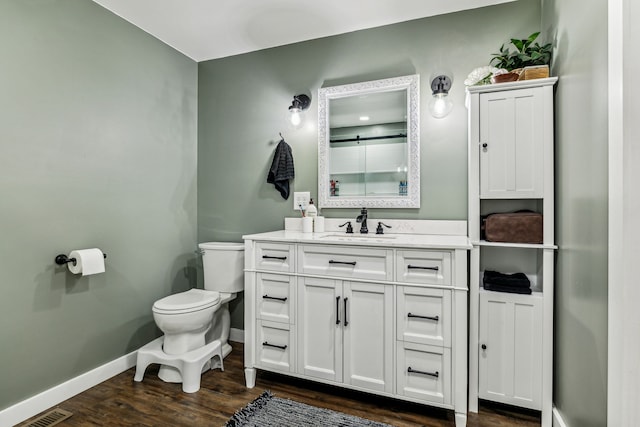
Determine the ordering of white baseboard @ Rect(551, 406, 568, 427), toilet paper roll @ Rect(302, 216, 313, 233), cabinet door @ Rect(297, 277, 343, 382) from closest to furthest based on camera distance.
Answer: white baseboard @ Rect(551, 406, 568, 427), cabinet door @ Rect(297, 277, 343, 382), toilet paper roll @ Rect(302, 216, 313, 233)

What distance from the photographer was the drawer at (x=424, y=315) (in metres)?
1.68

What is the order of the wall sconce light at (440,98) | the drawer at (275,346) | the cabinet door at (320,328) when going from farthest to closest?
the wall sconce light at (440,98), the drawer at (275,346), the cabinet door at (320,328)

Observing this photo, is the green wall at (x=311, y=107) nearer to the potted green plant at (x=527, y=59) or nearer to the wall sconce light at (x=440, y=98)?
the wall sconce light at (x=440, y=98)

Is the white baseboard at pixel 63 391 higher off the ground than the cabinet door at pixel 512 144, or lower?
lower

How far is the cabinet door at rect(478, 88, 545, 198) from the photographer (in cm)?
176

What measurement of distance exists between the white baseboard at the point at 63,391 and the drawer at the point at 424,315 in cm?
196

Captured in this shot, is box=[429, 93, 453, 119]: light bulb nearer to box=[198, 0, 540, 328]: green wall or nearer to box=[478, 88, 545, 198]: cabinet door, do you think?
box=[198, 0, 540, 328]: green wall

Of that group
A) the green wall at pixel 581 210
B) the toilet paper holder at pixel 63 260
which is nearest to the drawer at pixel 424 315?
the green wall at pixel 581 210

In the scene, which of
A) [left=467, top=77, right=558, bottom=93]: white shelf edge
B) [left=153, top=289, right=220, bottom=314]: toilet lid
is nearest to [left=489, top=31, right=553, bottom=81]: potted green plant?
[left=467, top=77, right=558, bottom=93]: white shelf edge

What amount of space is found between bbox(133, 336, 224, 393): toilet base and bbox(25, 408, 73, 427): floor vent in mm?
415

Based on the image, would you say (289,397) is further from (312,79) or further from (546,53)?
(546,53)

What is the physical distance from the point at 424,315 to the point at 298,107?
1.77m

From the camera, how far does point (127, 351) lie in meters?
2.37

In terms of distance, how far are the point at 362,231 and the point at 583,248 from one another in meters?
1.24
